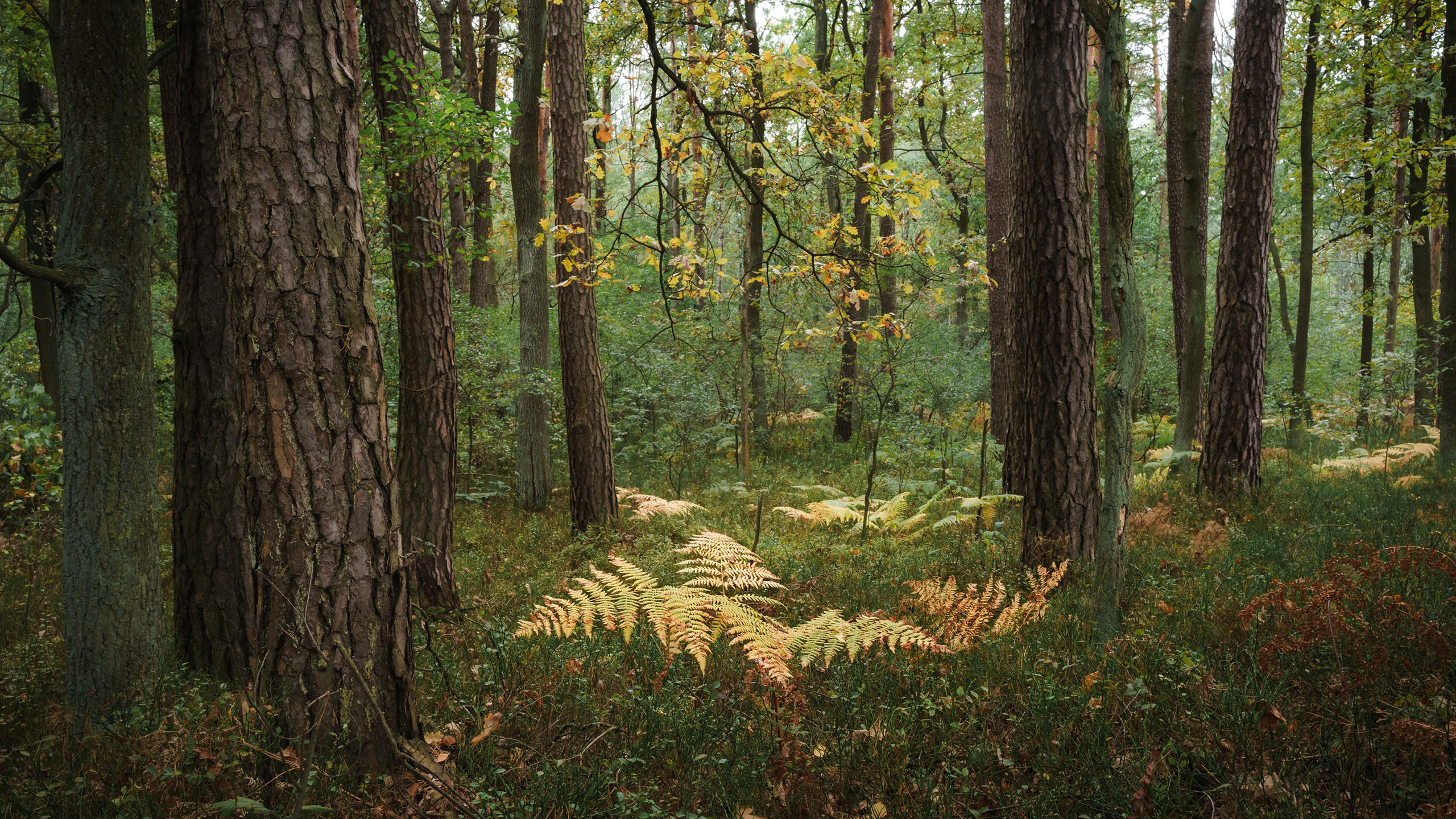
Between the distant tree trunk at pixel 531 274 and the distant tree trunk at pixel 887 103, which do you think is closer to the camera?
the distant tree trunk at pixel 531 274

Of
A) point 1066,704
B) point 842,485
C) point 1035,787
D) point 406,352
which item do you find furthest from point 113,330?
point 842,485

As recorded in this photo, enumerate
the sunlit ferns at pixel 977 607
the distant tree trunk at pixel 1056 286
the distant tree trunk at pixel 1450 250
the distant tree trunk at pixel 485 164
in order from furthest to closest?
the distant tree trunk at pixel 485 164 < the distant tree trunk at pixel 1450 250 < the distant tree trunk at pixel 1056 286 < the sunlit ferns at pixel 977 607

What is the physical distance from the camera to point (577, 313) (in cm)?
759

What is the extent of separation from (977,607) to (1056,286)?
7.47 feet

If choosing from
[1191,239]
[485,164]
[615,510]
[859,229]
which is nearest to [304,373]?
[615,510]

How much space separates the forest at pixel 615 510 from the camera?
2350 mm

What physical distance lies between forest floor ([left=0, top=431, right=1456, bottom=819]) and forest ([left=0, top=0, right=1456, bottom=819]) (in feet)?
0.08

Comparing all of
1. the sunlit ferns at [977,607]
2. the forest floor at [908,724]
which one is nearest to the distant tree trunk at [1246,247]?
the forest floor at [908,724]

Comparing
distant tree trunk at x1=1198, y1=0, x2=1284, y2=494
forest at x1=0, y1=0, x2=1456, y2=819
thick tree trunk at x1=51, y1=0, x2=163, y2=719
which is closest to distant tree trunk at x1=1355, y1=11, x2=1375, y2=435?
forest at x1=0, y1=0, x2=1456, y2=819

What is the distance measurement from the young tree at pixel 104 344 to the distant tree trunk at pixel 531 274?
13.7 feet

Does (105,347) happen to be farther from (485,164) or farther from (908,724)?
(485,164)

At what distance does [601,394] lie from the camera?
25.8ft

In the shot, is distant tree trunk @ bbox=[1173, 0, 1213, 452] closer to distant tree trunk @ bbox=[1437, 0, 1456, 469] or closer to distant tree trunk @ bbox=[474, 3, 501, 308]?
distant tree trunk @ bbox=[1437, 0, 1456, 469]

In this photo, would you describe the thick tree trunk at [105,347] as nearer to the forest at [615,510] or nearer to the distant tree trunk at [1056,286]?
the forest at [615,510]
